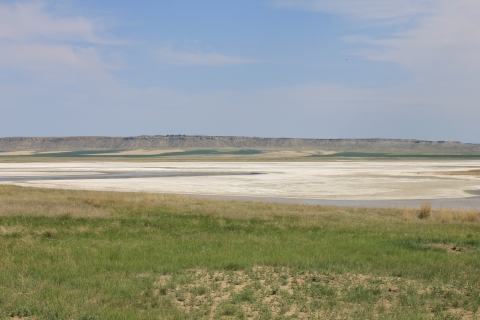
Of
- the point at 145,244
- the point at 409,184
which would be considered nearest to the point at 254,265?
the point at 145,244

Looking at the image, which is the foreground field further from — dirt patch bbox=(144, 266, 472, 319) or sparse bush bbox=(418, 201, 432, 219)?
sparse bush bbox=(418, 201, 432, 219)

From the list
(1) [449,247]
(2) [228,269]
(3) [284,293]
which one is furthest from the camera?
(1) [449,247]

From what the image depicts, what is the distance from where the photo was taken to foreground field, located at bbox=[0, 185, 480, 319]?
8.15m

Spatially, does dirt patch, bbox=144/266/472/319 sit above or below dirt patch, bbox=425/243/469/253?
above

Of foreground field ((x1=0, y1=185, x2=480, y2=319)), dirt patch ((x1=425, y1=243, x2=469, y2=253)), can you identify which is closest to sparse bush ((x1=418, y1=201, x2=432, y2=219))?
foreground field ((x1=0, y1=185, x2=480, y2=319))

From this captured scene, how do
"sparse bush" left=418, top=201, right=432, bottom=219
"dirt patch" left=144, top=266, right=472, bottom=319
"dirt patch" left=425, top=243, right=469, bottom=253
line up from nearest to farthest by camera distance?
"dirt patch" left=144, top=266, right=472, bottom=319 → "dirt patch" left=425, top=243, right=469, bottom=253 → "sparse bush" left=418, top=201, right=432, bottom=219

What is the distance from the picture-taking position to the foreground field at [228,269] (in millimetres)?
8148

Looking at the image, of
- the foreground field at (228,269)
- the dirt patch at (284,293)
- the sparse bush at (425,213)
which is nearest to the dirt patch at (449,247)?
the foreground field at (228,269)

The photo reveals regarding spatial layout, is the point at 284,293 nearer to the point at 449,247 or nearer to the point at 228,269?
the point at 228,269

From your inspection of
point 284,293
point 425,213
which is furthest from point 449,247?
point 425,213

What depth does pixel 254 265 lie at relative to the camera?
11102mm

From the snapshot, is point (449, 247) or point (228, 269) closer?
point (228, 269)

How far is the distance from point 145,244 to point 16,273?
3.78 m

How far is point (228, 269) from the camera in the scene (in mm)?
10773
